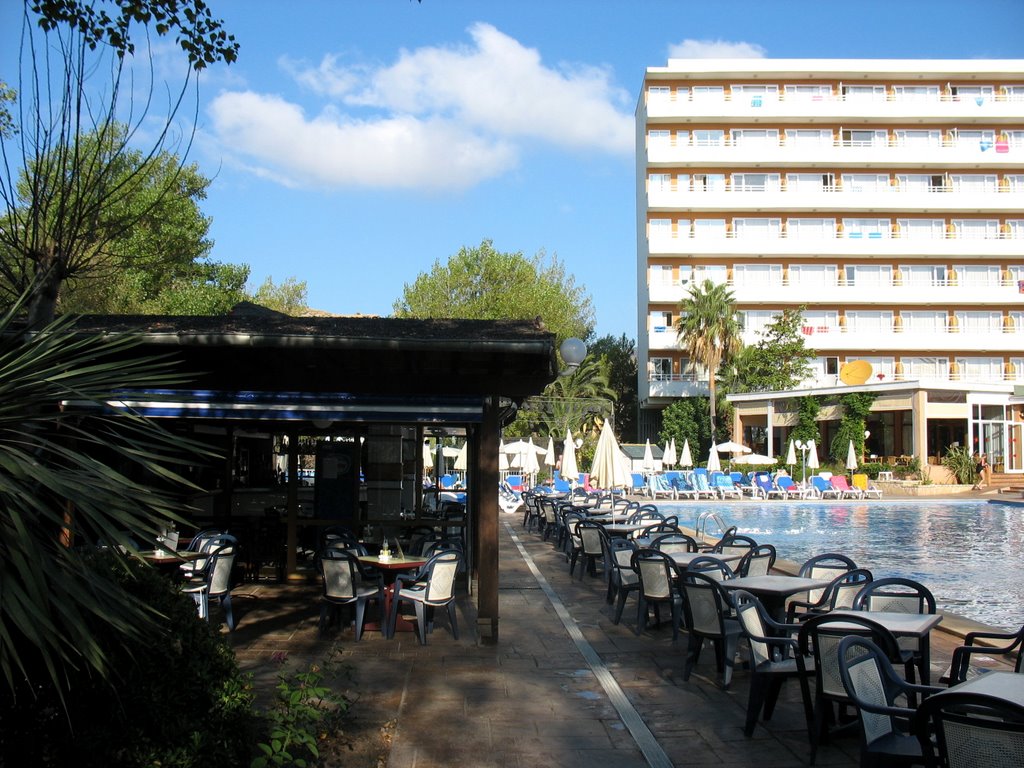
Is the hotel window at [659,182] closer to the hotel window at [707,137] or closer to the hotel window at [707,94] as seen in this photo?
the hotel window at [707,137]

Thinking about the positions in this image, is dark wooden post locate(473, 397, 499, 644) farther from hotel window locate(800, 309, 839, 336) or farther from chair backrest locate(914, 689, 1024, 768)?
hotel window locate(800, 309, 839, 336)

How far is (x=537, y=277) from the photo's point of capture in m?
46.5

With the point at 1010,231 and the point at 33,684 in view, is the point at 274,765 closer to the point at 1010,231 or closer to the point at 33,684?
the point at 33,684

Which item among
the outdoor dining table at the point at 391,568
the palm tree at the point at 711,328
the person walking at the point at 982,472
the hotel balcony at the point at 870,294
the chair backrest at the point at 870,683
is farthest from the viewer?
the hotel balcony at the point at 870,294

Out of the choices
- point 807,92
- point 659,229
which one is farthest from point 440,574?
point 807,92

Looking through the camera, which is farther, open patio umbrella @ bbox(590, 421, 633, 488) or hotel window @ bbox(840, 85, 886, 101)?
hotel window @ bbox(840, 85, 886, 101)

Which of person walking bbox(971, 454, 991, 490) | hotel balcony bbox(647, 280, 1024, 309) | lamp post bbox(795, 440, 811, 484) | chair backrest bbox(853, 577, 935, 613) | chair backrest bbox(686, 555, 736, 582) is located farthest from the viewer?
hotel balcony bbox(647, 280, 1024, 309)

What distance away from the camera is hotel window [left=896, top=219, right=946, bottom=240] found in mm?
49750

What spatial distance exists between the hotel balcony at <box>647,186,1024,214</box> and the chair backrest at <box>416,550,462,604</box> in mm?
43561

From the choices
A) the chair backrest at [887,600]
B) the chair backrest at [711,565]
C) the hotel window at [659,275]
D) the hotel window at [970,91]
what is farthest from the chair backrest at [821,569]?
the hotel window at [970,91]

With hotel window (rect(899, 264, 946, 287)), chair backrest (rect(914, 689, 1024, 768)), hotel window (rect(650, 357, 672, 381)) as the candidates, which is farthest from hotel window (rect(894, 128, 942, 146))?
chair backrest (rect(914, 689, 1024, 768))

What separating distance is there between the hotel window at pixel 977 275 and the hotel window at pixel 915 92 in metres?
9.92

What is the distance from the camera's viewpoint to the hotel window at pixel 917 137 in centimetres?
5009

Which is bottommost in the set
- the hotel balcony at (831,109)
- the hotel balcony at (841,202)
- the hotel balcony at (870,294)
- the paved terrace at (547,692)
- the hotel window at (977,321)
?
the paved terrace at (547,692)
